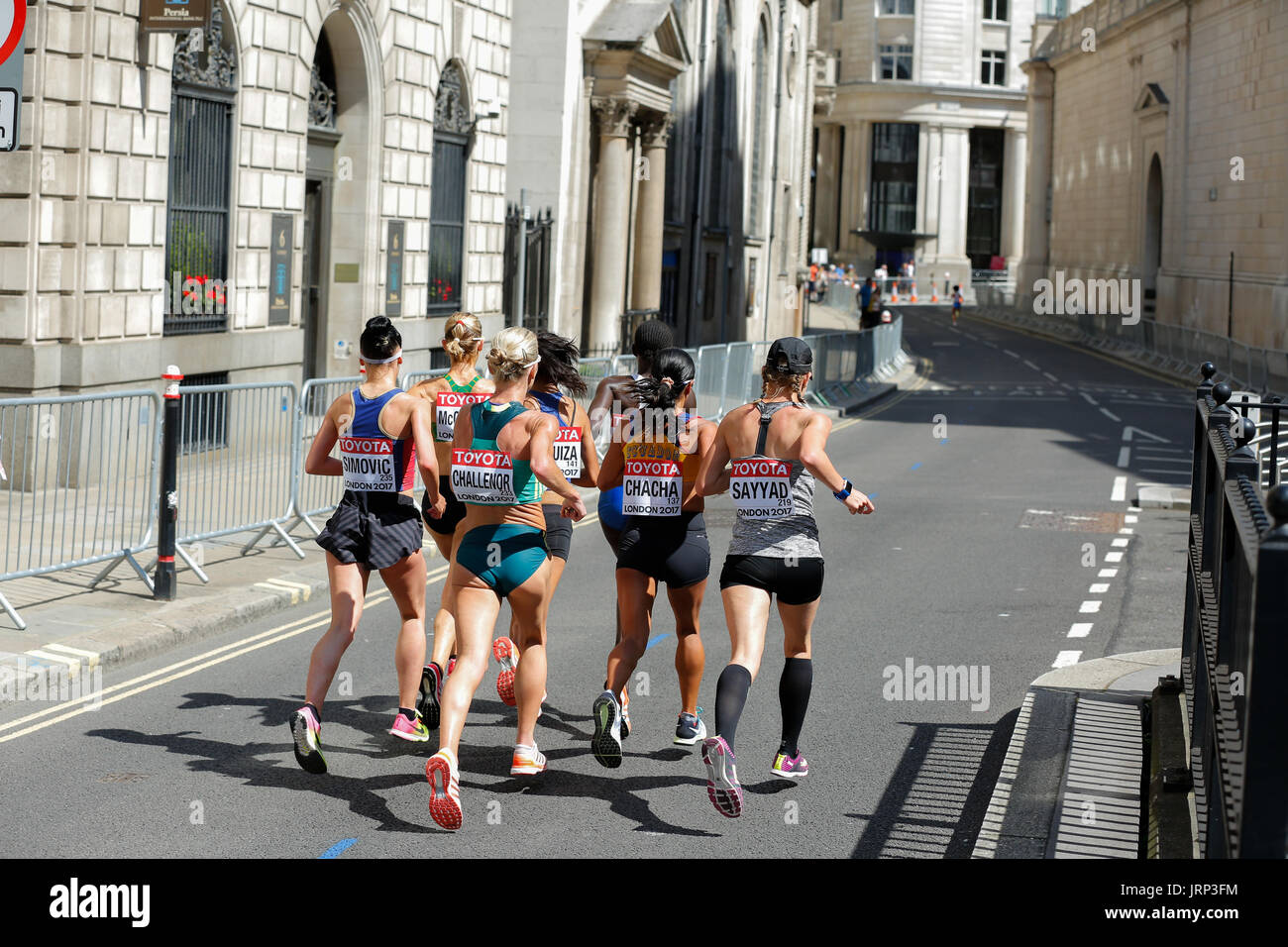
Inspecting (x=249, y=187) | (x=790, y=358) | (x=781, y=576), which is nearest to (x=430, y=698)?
(x=781, y=576)

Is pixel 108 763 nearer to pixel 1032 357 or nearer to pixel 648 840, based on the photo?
pixel 648 840

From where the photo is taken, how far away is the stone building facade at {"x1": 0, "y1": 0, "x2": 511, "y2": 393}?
15.7m

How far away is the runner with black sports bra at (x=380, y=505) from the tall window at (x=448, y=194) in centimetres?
1628

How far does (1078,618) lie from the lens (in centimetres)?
1242

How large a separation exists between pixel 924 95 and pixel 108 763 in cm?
9319

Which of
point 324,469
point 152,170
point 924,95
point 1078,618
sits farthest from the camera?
point 924,95

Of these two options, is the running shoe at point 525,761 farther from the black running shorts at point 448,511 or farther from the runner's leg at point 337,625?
the black running shorts at point 448,511

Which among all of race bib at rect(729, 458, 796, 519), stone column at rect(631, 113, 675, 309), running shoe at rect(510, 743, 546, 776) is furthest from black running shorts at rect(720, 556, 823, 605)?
stone column at rect(631, 113, 675, 309)

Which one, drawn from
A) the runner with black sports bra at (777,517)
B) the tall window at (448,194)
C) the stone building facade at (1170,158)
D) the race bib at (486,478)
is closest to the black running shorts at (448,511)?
the race bib at (486,478)

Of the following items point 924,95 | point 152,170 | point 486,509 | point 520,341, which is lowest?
point 486,509

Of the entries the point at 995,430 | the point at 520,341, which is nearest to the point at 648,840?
the point at 520,341

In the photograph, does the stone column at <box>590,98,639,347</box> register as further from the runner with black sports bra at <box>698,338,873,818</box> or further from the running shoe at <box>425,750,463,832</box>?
the running shoe at <box>425,750,463,832</box>

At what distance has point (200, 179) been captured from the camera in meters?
18.3

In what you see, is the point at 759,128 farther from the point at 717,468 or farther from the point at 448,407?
the point at 717,468
